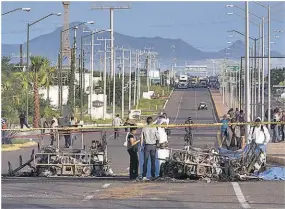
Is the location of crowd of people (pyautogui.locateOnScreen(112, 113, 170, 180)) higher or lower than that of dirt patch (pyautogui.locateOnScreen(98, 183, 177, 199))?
Result: higher

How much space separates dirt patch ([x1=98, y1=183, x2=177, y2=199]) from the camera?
1673 cm

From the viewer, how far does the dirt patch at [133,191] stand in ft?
54.9

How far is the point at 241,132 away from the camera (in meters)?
32.5

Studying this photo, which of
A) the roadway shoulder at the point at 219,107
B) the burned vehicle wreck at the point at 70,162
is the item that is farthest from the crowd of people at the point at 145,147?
the roadway shoulder at the point at 219,107

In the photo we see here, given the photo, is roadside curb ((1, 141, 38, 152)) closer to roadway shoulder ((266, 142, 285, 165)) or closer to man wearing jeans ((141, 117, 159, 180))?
roadway shoulder ((266, 142, 285, 165))

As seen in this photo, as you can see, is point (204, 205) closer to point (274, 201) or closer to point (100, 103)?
point (274, 201)

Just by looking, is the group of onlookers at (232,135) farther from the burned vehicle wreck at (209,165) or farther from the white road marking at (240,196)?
the white road marking at (240,196)

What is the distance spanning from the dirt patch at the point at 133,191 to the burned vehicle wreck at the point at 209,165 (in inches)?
43.7

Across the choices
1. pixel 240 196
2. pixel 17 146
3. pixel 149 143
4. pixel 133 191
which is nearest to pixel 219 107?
pixel 17 146

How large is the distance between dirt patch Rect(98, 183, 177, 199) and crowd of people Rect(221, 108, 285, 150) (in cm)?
395

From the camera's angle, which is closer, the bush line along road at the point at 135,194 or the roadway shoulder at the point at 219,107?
the bush line along road at the point at 135,194

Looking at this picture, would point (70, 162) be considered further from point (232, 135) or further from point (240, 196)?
point (232, 135)

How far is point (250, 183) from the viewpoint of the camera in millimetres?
19281

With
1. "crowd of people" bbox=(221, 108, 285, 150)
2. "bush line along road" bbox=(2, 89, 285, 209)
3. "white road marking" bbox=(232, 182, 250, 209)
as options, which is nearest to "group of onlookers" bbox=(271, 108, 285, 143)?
"crowd of people" bbox=(221, 108, 285, 150)
